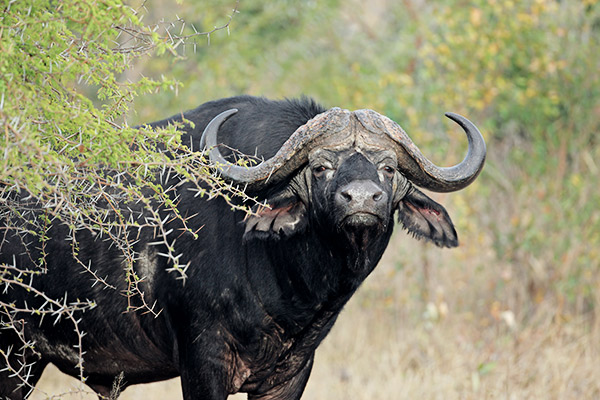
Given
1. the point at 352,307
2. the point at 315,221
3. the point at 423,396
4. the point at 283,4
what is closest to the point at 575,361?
the point at 423,396

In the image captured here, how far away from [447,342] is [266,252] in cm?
389

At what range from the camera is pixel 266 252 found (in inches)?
183

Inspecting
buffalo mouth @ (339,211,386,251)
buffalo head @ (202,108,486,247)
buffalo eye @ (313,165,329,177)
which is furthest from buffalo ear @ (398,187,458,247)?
buffalo eye @ (313,165,329,177)

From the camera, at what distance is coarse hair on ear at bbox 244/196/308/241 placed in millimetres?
4434

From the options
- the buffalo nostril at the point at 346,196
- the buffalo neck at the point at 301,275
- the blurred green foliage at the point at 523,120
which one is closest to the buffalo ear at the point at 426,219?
the buffalo neck at the point at 301,275

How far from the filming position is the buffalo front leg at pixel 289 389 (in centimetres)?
499

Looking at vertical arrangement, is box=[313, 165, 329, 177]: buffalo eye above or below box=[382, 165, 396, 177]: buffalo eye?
below

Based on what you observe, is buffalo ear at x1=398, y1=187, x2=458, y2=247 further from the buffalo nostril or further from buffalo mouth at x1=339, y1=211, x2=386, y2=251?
the buffalo nostril

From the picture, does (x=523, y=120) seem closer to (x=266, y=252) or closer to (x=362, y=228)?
(x=266, y=252)

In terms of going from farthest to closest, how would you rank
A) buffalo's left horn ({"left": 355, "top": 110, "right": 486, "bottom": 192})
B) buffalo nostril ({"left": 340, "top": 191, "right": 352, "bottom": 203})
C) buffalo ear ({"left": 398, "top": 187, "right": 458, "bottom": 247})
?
buffalo ear ({"left": 398, "top": 187, "right": 458, "bottom": 247})
buffalo's left horn ({"left": 355, "top": 110, "right": 486, "bottom": 192})
buffalo nostril ({"left": 340, "top": 191, "right": 352, "bottom": 203})

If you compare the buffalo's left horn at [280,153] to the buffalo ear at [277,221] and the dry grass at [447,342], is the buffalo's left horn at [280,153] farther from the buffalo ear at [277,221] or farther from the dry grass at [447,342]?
the dry grass at [447,342]

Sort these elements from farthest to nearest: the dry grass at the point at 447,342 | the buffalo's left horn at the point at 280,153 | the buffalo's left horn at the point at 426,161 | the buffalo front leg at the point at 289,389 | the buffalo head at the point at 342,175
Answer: the dry grass at the point at 447,342 → the buffalo front leg at the point at 289,389 → the buffalo's left horn at the point at 426,161 → the buffalo's left horn at the point at 280,153 → the buffalo head at the point at 342,175

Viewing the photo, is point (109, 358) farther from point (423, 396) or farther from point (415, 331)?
point (415, 331)

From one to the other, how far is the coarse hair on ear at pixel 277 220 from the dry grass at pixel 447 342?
218 centimetres
